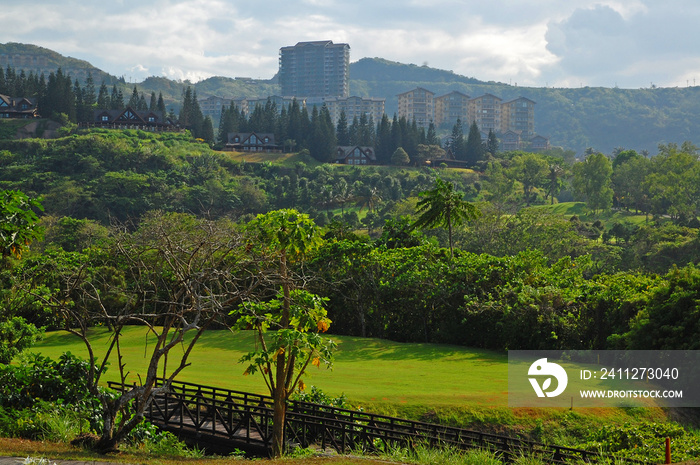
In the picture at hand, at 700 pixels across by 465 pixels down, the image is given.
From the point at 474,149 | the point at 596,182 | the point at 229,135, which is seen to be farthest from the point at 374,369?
the point at 474,149

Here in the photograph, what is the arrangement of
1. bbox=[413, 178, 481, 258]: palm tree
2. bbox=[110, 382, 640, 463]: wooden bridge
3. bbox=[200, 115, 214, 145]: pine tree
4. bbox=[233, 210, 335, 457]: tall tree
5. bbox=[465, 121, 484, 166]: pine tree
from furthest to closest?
bbox=[465, 121, 484, 166]: pine tree → bbox=[200, 115, 214, 145]: pine tree → bbox=[413, 178, 481, 258]: palm tree → bbox=[110, 382, 640, 463]: wooden bridge → bbox=[233, 210, 335, 457]: tall tree

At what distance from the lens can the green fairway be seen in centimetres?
2341

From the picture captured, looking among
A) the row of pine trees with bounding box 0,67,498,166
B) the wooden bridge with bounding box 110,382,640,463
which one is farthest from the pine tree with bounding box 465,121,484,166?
the wooden bridge with bounding box 110,382,640,463

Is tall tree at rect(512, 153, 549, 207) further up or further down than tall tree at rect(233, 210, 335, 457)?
further up

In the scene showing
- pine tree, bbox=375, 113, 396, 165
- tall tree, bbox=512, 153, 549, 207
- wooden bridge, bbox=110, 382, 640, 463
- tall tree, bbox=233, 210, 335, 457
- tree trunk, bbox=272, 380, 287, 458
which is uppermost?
pine tree, bbox=375, 113, 396, 165

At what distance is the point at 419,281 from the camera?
38.4 meters

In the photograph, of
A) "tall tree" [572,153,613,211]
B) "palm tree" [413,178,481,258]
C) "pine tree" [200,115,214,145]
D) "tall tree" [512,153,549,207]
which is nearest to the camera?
"palm tree" [413,178,481,258]

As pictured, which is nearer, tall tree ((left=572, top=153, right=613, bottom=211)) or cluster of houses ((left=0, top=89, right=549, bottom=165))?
tall tree ((left=572, top=153, right=613, bottom=211))

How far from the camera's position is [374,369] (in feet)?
97.8

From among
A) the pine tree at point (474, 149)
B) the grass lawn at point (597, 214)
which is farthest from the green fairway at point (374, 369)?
the pine tree at point (474, 149)

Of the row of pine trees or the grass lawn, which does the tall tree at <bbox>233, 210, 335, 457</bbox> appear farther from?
the row of pine trees

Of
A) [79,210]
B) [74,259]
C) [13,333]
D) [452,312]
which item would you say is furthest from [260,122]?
[13,333]

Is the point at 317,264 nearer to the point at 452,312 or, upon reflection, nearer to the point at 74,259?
the point at 452,312

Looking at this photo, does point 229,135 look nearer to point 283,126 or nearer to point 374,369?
point 283,126
